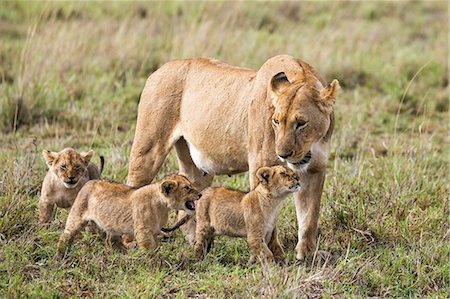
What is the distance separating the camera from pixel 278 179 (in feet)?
20.9

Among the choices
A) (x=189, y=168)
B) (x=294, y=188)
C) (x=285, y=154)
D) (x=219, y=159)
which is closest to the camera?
(x=285, y=154)

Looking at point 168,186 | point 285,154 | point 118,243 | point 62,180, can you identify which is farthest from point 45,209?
point 285,154

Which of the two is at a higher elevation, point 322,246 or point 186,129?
point 186,129

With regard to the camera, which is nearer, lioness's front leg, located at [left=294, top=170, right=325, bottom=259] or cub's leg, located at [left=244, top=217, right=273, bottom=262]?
cub's leg, located at [left=244, top=217, right=273, bottom=262]

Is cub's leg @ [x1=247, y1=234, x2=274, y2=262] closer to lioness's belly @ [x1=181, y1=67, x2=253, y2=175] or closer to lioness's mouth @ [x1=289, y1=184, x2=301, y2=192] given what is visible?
lioness's mouth @ [x1=289, y1=184, x2=301, y2=192]

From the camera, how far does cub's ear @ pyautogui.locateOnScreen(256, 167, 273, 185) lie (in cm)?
637

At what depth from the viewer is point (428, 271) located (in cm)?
661

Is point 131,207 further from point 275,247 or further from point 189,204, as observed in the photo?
point 275,247

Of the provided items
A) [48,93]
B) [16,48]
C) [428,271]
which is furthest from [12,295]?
[16,48]

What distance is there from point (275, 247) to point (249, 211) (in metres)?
0.44

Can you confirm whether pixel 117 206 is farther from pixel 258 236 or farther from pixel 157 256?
pixel 258 236

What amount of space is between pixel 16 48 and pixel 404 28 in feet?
22.2

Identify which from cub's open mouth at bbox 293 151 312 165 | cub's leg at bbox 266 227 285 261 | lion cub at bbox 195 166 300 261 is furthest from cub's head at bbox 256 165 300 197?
cub's leg at bbox 266 227 285 261

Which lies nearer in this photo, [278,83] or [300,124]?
[300,124]
